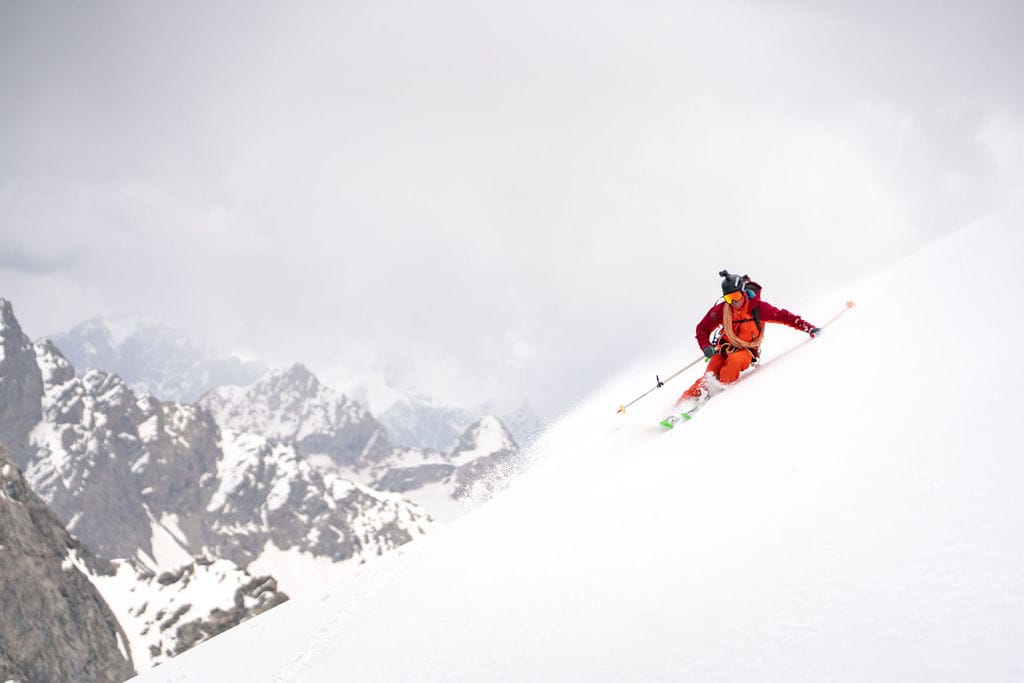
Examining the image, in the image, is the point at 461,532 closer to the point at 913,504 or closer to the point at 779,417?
the point at 779,417

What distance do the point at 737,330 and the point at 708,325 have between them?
844mm

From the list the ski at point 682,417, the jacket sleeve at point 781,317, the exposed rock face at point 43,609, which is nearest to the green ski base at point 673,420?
the ski at point 682,417

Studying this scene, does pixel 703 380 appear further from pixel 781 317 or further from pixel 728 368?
pixel 781 317

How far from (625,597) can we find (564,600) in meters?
0.69

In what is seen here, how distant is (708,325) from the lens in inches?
489

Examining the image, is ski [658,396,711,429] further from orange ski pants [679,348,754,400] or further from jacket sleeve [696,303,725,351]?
jacket sleeve [696,303,725,351]

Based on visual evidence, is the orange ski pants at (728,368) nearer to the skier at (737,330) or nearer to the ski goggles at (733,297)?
the skier at (737,330)

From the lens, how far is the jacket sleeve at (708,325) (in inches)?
483

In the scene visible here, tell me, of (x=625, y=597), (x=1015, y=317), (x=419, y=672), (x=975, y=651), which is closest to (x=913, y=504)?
(x=975, y=651)

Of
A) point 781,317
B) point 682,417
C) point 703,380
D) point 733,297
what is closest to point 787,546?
point 682,417

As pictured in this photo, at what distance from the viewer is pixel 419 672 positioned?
16.9 ft

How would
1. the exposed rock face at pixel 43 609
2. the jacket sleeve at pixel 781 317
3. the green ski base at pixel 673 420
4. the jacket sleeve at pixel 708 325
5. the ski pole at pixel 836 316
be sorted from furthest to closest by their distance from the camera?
the exposed rock face at pixel 43 609, the jacket sleeve at pixel 708 325, the jacket sleeve at pixel 781 317, the ski pole at pixel 836 316, the green ski base at pixel 673 420

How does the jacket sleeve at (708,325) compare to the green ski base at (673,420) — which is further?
the jacket sleeve at (708,325)

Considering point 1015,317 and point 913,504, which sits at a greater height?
point 1015,317
